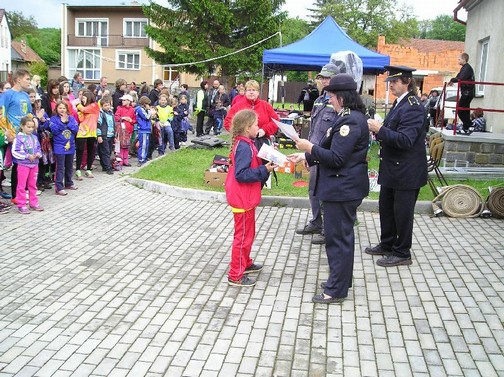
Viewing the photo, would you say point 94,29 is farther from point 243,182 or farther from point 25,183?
point 243,182

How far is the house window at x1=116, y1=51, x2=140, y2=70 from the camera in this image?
5172cm

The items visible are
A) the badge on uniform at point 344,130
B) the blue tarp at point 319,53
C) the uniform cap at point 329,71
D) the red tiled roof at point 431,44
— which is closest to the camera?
the badge on uniform at point 344,130

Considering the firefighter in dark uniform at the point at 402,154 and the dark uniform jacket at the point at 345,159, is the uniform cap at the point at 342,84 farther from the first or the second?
the firefighter in dark uniform at the point at 402,154

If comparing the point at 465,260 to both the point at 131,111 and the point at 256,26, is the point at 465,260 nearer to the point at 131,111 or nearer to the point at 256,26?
the point at 131,111

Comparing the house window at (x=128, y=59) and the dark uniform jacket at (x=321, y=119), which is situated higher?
the house window at (x=128, y=59)

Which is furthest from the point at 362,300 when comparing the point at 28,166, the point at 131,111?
the point at 131,111

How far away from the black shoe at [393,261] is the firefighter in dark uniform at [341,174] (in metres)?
1.20

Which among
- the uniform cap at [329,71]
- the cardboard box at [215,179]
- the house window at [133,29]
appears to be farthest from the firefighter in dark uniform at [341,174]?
the house window at [133,29]

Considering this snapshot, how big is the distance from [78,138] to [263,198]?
13.0ft

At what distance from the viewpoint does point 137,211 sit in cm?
891

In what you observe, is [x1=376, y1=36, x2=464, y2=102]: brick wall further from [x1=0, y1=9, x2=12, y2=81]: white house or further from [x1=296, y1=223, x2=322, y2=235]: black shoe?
Answer: [x1=0, y1=9, x2=12, y2=81]: white house

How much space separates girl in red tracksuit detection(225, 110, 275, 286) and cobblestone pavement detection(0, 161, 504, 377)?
0.35 meters

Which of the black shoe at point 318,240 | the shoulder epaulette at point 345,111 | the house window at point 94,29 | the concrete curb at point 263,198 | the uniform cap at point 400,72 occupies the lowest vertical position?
the black shoe at point 318,240

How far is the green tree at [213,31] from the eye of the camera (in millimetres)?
28391
